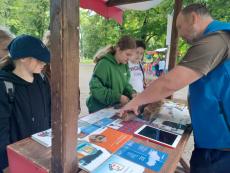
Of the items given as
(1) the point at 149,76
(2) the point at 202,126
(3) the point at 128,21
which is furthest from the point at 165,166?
(3) the point at 128,21

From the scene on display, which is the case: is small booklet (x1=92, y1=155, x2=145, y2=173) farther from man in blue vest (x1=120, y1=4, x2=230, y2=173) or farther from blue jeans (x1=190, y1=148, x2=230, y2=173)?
blue jeans (x1=190, y1=148, x2=230, y2=173)

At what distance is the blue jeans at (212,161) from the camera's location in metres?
1.42

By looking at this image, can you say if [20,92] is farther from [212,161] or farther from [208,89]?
[212,161]

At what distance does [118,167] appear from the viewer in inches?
41.0

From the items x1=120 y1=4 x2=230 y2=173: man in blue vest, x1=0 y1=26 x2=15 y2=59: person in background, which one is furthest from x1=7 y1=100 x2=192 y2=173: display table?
x1=0 y1=26 x2=15 y2=59: person in background

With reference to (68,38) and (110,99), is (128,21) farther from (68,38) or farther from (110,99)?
(68,38)

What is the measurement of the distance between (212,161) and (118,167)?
764 mm

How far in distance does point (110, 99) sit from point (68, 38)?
50.8 inches

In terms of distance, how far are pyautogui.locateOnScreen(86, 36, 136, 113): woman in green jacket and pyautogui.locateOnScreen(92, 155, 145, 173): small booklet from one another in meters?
0.97

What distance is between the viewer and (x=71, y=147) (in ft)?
3.02

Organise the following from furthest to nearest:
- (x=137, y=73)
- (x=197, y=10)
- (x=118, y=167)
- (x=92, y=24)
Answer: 1. (x=92, y=24)
2. (x=137, y=73)
3. (x=197, y=10)
4. (x=118, y=167)

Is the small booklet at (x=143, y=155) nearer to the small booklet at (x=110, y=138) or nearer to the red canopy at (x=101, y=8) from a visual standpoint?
the small booklet at (x=110, y=138)

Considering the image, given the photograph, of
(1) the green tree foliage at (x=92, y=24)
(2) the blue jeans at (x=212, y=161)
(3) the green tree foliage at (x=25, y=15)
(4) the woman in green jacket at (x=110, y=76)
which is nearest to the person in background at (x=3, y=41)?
(4) the woman in green jacket at (x=110, y=76)

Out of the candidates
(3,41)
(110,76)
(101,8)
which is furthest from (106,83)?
(101,8)
